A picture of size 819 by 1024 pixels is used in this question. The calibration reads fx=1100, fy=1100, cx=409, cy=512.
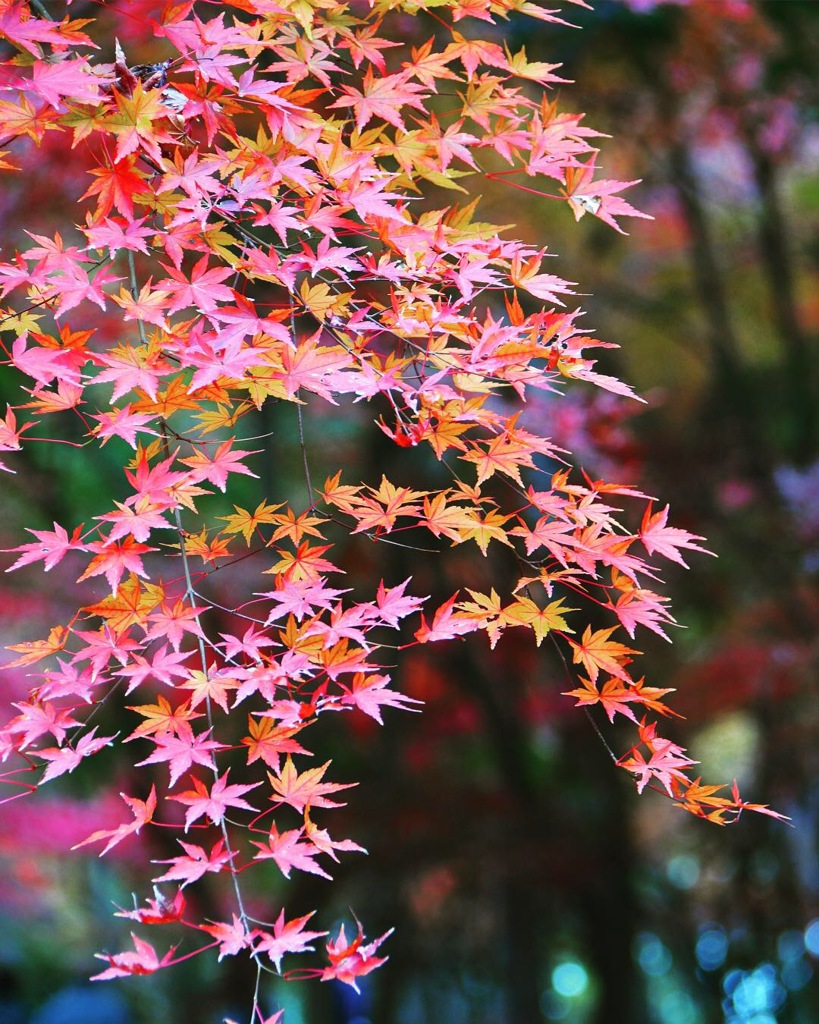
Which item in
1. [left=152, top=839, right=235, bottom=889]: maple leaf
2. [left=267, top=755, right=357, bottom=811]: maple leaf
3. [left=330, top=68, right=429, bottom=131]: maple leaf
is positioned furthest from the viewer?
[left=330, top=68, right=429, bottom=131]: maple leaf

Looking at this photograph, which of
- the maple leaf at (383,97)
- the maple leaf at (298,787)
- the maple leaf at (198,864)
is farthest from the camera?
the maple leaf at (383,97)

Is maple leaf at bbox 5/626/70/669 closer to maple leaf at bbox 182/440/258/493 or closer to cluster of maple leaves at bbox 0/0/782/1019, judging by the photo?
cluster of maple leaves at bbox 0/0/782/1019

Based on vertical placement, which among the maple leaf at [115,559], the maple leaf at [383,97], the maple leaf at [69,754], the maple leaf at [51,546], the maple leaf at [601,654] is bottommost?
the maple leaf at [69,754]

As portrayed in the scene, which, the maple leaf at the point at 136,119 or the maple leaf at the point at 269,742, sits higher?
the maple leaf at the point at 136,119

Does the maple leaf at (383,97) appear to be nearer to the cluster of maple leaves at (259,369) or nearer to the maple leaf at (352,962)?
the cluster of maple leaves at (259,369)

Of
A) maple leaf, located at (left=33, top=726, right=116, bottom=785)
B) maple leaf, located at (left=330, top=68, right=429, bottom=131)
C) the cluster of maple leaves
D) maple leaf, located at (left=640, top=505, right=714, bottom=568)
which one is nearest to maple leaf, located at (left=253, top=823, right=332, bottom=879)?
the cluster of maple leaves

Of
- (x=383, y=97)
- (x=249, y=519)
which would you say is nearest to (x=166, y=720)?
(x=249, y=519)

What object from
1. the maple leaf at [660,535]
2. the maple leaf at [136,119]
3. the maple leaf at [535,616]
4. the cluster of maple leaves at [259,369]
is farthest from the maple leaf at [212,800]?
the maple leaf at [136,119]

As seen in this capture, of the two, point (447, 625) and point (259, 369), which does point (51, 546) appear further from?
point (447, 625)

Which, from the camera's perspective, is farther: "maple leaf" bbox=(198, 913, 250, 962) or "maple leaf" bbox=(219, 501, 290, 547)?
"maple leaf" bbox=(219, 501, 290, 547)

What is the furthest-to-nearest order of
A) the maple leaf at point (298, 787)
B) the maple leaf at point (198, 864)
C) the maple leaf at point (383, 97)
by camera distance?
1. the maple leaf at point (383, 97)
2. the maple leaf at point (298, 787)
3. the maple leaf at point (198, 864)

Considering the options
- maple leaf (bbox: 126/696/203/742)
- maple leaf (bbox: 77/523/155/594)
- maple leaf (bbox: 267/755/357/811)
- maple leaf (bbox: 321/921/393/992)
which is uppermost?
maple leaf (bbox: 77/523/155/594)

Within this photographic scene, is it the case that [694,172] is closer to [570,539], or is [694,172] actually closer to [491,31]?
[491,31]

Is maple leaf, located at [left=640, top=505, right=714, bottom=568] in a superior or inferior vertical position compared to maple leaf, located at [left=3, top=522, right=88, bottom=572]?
superior
